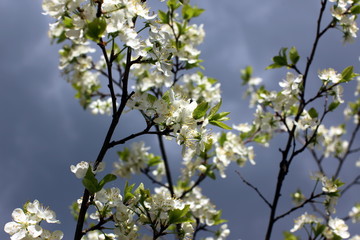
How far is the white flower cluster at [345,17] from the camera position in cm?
385

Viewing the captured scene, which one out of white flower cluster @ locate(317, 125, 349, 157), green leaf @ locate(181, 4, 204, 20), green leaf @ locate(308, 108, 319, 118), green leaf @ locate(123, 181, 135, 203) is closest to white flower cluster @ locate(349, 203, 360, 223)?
white flower cluster @ locate(317, 125, 349, 157)

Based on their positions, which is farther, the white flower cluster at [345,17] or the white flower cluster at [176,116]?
the white flower cluster at [345,17]

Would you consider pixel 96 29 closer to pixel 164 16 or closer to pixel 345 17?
pixel 164 16

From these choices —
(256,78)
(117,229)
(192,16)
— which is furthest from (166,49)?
(256,78)

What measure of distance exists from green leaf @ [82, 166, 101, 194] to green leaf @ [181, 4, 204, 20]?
121 inches

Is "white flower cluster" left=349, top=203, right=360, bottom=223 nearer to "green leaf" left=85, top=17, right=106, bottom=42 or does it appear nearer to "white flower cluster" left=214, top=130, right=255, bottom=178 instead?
"white flower cluster" left=214, top=130, right=255, bottom=178

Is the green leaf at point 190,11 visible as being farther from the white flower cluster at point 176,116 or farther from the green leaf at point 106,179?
the green leaf at point 106,179

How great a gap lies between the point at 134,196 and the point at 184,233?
44 cm

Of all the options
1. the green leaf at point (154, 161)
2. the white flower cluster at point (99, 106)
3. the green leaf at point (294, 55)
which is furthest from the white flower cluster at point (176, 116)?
the white flower cluster at point (99, 106)

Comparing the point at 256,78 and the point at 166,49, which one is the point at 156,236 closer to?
the point at 166,49

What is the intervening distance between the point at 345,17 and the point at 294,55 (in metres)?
0.65

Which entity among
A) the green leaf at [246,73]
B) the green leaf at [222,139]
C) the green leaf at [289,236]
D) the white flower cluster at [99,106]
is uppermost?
the green leaf at [246,73]

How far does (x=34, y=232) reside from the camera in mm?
2105

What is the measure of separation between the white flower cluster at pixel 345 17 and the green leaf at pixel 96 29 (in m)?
2.77
